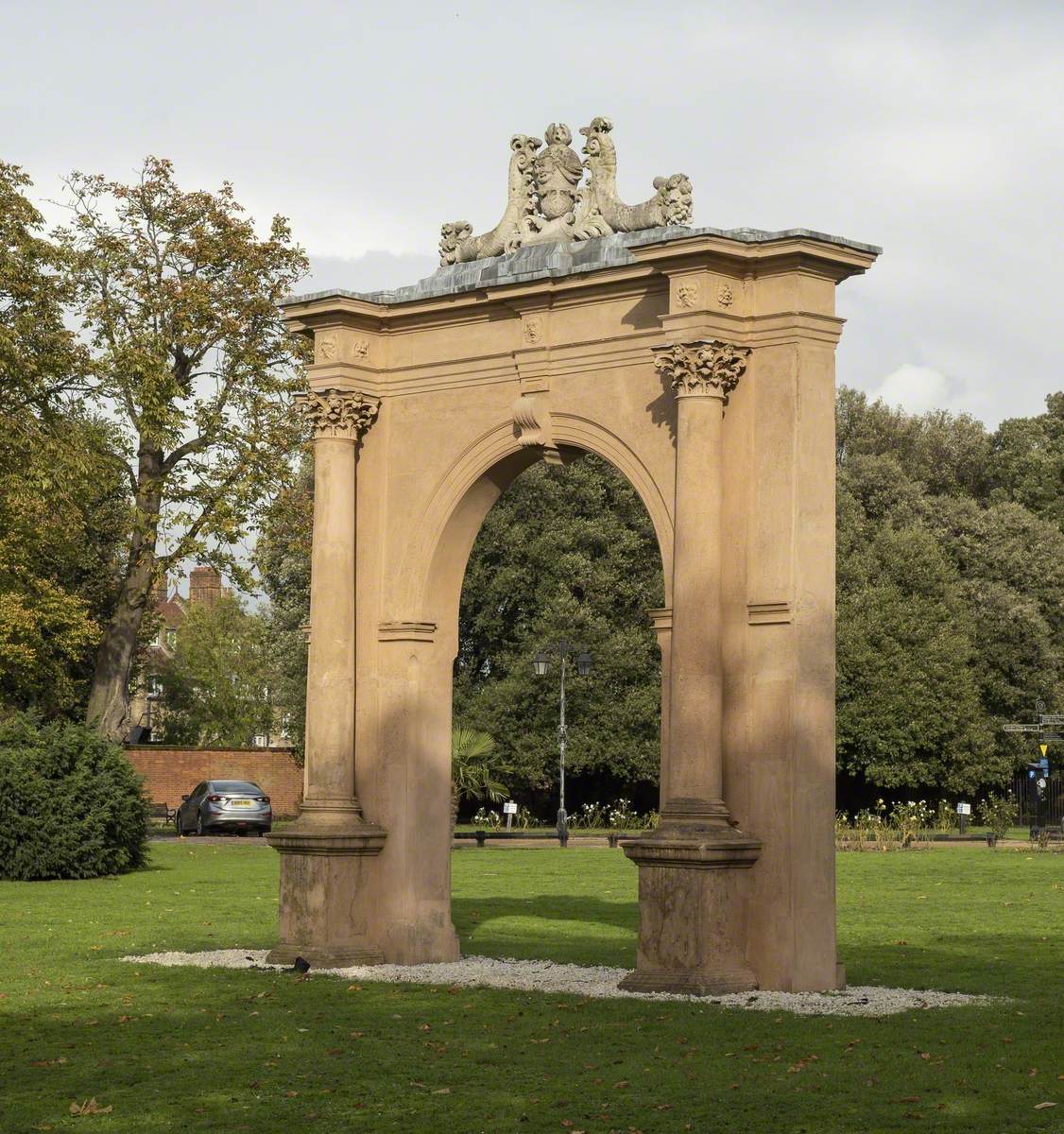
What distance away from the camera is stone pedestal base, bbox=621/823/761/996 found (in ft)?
44.2

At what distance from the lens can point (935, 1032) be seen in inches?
452

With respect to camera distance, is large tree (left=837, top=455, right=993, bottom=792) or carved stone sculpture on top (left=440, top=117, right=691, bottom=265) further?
large tree (left=837, top=455, right=993, bottom=792)

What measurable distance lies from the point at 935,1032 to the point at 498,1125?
3796mm

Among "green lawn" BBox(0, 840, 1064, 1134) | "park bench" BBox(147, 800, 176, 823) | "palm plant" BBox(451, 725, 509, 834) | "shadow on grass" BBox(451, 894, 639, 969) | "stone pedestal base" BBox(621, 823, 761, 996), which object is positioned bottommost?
"shadow on grass" BBox(451, 894, 639, 969)

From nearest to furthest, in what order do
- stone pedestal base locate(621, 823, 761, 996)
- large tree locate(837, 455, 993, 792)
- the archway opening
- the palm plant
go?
stone pedestal base locate(621, 823, 761, 996) → the palm plant → the archway opening → large tree locate(837, 455, 993, 792)

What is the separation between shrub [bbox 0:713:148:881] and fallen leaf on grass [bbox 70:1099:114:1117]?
17341 mm

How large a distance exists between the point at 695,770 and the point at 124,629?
24.3 metres

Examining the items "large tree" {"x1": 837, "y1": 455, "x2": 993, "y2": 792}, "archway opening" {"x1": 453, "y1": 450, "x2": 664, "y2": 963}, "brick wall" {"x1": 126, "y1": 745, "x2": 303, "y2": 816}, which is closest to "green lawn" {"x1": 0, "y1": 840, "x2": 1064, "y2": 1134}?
"archway opening" {"x1": 453, "y1": 450, "x2": 664, "y2": 963}

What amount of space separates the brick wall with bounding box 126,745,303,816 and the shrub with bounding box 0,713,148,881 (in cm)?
2392

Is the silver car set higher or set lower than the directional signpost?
lower

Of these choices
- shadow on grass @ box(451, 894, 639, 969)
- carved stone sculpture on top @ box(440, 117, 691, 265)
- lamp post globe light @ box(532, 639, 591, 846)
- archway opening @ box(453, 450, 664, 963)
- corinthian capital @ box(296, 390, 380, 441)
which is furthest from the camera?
archway opening @ box(453, 450, 664, 963)

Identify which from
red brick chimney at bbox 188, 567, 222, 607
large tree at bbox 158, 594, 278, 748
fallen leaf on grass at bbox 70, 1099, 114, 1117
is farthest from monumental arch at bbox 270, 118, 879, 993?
red brick chimney at bbox 188, 567, 222, 607

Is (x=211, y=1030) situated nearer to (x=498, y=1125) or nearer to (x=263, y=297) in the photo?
(x=498, y=1125)

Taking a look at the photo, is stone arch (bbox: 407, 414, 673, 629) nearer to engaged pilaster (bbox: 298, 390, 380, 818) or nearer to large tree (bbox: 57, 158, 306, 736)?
engaged pilaster (bbox: 298, 390, 380, 818)
